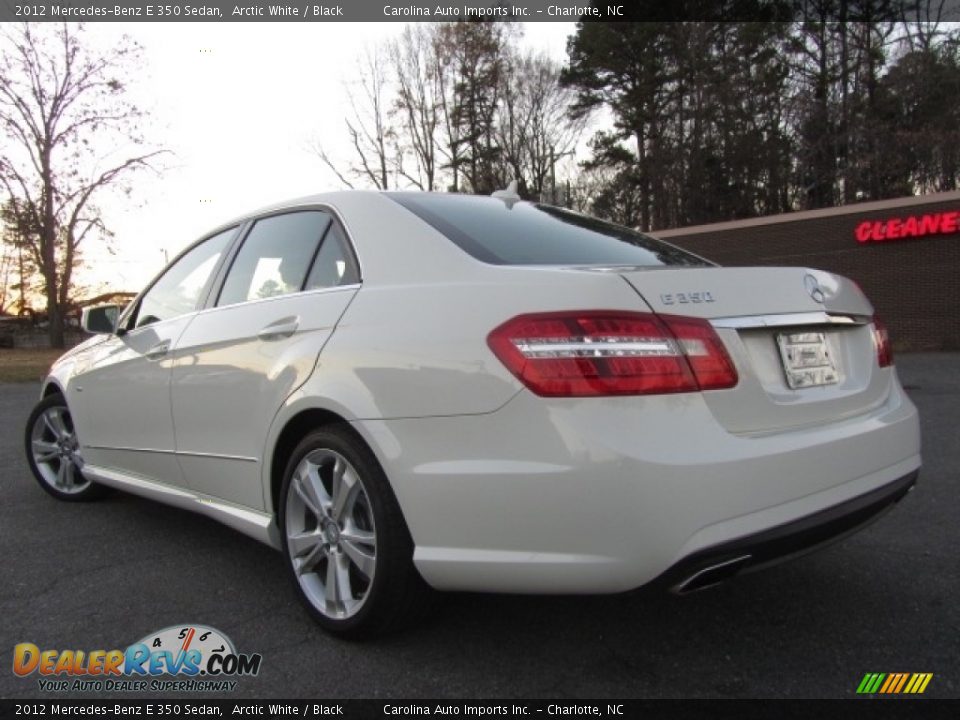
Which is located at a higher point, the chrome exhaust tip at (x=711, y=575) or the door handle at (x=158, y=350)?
the door handle at (x=158, y=350)

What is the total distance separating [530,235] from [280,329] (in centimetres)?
99

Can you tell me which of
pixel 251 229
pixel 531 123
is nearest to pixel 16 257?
pixel 531 123

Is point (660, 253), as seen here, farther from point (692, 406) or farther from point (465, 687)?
point (465, 687)

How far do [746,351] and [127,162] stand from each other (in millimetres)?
33766

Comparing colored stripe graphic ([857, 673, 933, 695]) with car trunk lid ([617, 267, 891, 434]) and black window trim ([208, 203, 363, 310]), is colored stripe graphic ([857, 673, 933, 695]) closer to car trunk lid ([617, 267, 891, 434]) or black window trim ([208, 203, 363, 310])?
car trunk lid ([617, 267, 891, 434])

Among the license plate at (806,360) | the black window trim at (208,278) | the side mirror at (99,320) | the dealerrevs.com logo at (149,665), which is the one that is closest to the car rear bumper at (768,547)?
the license plate at (806,360)

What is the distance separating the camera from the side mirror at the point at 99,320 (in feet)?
13.4

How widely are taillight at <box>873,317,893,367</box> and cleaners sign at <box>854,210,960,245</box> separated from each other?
15907 mm

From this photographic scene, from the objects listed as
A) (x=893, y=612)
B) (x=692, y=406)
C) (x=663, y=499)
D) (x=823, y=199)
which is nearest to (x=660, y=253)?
(x=692, y=406)

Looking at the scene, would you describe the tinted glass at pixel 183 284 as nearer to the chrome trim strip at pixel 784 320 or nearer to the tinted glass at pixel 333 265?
the tinted glass at pixel 333 265

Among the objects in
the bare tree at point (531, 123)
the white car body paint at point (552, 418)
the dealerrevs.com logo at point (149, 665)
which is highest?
the bare tree at point (531, 123)

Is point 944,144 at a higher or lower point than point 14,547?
higher

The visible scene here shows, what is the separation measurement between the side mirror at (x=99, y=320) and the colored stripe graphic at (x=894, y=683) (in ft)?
13.0

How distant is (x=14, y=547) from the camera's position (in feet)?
11.5
